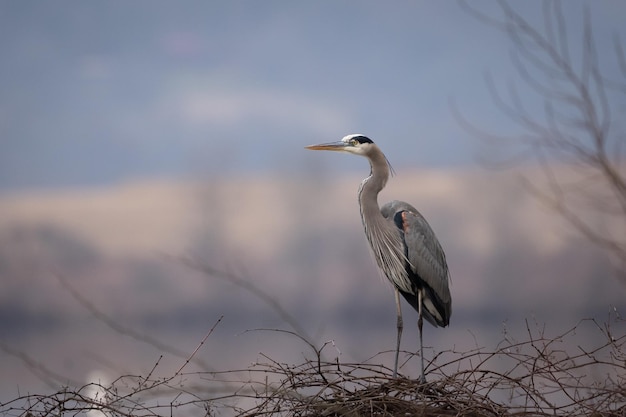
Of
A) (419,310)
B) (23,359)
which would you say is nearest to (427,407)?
(23,359)

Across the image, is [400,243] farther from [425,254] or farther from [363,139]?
[363,139]

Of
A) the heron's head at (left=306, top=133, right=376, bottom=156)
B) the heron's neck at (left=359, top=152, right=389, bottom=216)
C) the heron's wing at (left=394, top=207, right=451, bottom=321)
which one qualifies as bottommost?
the heron's wing at (left=394, top=207, right=451, bottom=321)

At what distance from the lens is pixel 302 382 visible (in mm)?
3082

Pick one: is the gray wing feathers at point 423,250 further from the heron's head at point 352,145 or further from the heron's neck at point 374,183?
the heron's head at point 352,145

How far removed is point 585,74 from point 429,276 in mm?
3040

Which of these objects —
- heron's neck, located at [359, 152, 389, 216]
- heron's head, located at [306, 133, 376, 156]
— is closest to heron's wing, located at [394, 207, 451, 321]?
heron's neck, located at [359, 152, 389, 216]

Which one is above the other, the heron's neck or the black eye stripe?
the black eye stripe

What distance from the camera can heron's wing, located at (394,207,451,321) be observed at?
5.12 metres

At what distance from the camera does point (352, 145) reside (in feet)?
16.9

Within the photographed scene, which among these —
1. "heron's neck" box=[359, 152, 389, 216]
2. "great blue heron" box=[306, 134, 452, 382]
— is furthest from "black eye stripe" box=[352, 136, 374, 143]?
"heron's neck" box=[359, 152, 389, 216]

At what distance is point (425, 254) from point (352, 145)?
1031mm

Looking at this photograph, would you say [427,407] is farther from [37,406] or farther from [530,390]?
[37,406]

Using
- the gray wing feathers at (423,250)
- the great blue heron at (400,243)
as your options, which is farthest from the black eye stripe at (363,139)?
the gray wing feathers at (423,250)

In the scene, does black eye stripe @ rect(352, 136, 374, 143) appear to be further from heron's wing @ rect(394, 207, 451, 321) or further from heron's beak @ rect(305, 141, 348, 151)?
heron's wing @ rect(394, 207, 451, 321)
